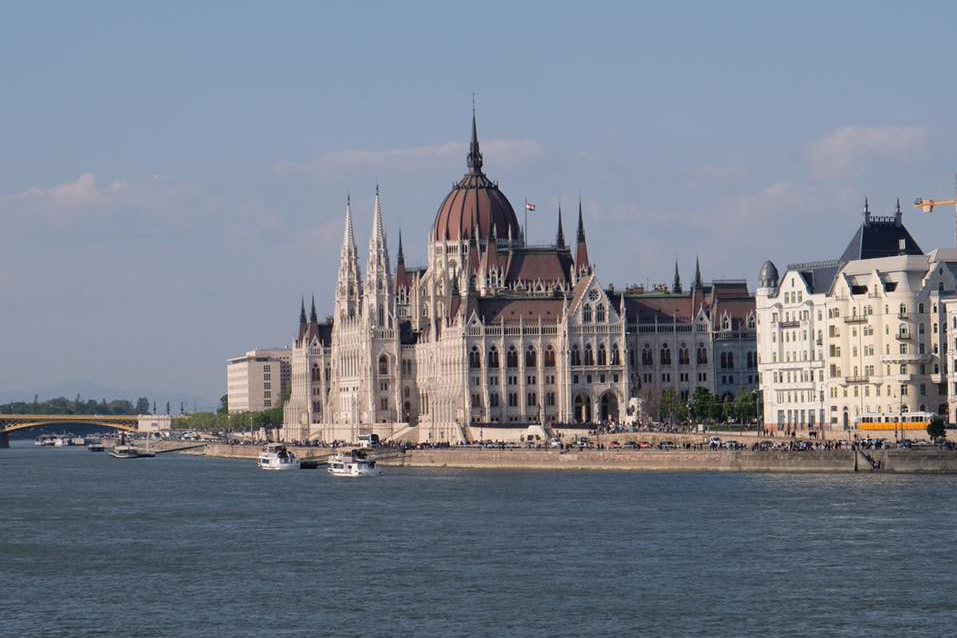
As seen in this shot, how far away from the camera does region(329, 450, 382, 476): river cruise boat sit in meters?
176

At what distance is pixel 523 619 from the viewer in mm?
74812

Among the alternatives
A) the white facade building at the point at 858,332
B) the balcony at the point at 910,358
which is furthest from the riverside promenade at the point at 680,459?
the balcony at the point at 910,358

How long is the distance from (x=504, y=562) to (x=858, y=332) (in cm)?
8139

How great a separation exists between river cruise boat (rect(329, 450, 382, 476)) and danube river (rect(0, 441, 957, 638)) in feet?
111

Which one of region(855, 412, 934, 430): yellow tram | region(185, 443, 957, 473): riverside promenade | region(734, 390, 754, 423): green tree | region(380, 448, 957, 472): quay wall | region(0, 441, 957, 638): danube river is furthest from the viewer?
region(734, 390, 754, 423): green tree

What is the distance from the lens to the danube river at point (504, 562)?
7481 centimetres

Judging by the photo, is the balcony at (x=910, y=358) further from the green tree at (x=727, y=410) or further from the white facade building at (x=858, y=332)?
the green tree at (x=727, y=410)

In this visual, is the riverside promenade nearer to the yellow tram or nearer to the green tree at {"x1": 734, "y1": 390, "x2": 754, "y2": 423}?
the yellow tram

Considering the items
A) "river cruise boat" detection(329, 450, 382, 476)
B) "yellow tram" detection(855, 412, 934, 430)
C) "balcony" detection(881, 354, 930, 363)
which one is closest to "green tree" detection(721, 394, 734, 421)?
"yellow tram" detection(855, 412, 934, 430)

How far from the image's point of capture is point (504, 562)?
91750 mm

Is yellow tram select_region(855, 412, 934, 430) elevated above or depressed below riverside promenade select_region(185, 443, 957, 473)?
above

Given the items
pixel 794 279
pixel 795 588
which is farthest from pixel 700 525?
pixel 794 279

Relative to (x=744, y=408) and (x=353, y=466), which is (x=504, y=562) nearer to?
(x=353, y=466)

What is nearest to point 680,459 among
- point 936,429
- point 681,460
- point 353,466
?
point 681,460
